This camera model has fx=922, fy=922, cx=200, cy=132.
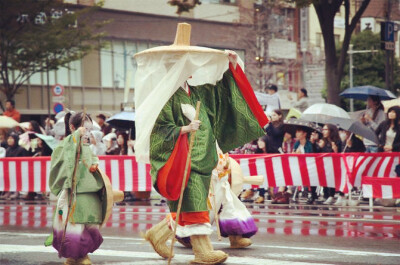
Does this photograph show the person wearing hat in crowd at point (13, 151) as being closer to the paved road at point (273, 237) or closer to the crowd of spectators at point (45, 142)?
the crowd of spectators at point (45, 142)

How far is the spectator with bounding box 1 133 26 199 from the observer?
62.3 ft

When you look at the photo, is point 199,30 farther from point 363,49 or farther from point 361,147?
point 361,147

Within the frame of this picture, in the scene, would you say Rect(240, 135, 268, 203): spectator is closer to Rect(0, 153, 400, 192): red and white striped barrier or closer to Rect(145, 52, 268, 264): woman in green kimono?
Rect(0, 153, 400, 192): red and white striped barrier

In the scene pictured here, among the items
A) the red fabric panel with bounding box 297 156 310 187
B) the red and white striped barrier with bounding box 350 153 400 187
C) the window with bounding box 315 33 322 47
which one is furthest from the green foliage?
the red and white striped barrier with bounding box 350 153 400 187

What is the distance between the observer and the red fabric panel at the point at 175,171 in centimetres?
801

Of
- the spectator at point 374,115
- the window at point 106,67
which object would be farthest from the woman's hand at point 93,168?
the window at point 106,67

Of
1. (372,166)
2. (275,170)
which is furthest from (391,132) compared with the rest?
(275,170)

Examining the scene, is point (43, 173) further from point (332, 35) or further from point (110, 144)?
point (332, 35)

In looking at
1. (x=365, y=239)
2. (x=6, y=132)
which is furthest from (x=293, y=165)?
(x=6, y=132)

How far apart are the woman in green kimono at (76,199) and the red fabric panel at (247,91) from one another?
1.49 metres

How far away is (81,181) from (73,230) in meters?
0.45

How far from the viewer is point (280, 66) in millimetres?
51312

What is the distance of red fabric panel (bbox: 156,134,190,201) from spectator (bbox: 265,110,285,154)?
8402 millimetres

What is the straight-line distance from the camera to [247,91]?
8.70m
